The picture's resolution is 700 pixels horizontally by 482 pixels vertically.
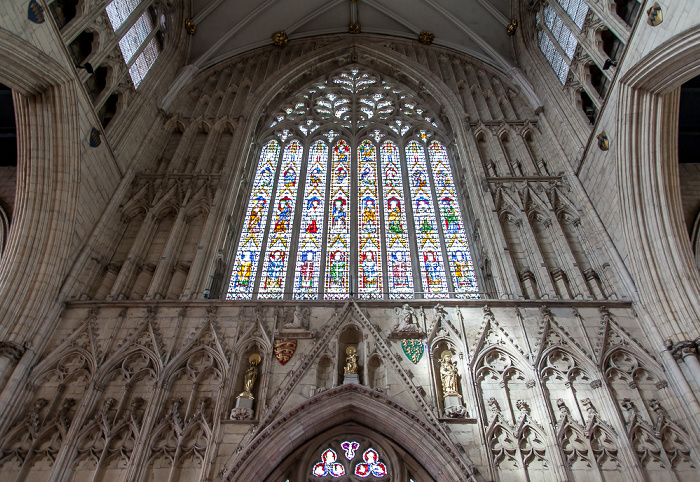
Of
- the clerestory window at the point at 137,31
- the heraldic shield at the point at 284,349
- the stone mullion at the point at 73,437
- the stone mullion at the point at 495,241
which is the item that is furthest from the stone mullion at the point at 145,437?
the clerestory window at the point at 137,31

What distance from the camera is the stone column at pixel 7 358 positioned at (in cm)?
683

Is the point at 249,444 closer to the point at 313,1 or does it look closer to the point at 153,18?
the point at 153,18

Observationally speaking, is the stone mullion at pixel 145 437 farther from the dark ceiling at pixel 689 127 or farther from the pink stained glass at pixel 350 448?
the dark ceiling at pixel 689 127

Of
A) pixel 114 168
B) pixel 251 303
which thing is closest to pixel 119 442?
pixel 251 303

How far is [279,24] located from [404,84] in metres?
4.67

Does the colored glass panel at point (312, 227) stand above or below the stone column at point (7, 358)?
above

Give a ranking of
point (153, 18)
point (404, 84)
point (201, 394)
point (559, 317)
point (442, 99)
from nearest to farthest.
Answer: point (201, 394)
point (559, 317)
point (153, 18)
point (442, 99)
point (404, 84)

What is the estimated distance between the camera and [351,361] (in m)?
7.45

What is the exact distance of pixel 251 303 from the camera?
27.1 ft

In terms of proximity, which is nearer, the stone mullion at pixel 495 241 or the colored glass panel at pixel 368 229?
the stone mullion at pixel 495 241

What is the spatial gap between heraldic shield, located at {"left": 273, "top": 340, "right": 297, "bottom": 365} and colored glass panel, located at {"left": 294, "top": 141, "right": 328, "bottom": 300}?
1.30 m

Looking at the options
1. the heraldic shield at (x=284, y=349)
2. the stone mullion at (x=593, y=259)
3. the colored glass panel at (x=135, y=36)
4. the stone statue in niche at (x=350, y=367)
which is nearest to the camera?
the stone statue in niche at (x=350, y=367)

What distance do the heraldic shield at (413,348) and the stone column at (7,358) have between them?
5672 millimetres

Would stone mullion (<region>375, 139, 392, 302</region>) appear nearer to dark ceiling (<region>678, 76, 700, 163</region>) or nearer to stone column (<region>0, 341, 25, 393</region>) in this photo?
stone column (<region>0, 341, 25, 393</region>)
